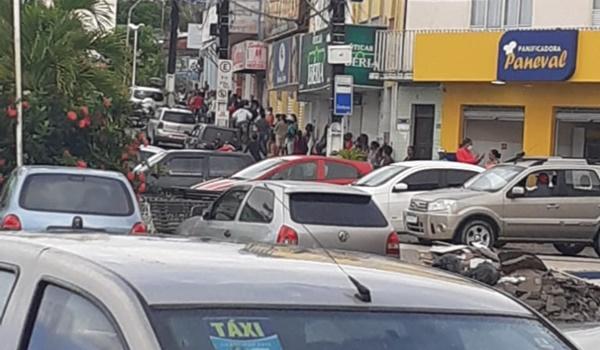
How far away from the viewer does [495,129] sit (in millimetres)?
32562

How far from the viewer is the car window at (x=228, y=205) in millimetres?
16453

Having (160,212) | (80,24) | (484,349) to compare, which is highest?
(80,24)

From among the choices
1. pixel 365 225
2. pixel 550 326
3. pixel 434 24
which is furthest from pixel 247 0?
pixel 550 326

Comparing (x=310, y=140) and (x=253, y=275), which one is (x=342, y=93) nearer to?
(x=310, y=140)

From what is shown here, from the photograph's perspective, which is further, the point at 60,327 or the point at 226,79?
the point at 226,79

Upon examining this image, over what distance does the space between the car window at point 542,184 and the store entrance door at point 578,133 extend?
7.83m

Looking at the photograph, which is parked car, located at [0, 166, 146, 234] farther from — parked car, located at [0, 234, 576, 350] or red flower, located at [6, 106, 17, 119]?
parked car, located at [0, 234, 576, 350]

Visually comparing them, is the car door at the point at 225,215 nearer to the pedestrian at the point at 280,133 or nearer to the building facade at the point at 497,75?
the building facade at the point at 497,75

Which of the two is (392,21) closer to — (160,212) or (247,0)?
(160,212)

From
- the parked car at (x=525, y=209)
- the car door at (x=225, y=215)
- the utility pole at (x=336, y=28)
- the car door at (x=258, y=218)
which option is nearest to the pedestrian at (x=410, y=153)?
the utility pole at (x=336, y=28)

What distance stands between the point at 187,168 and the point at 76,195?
500 inches

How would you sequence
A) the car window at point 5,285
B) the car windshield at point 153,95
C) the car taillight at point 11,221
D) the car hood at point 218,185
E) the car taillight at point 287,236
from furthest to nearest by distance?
the car windshield at point 153,95, the car hood at point 218,185, the car taillight at point 287,236, the car taillight at point 11,221, the car window at point 5,285

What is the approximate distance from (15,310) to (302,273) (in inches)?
35.7

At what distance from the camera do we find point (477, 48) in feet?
100
